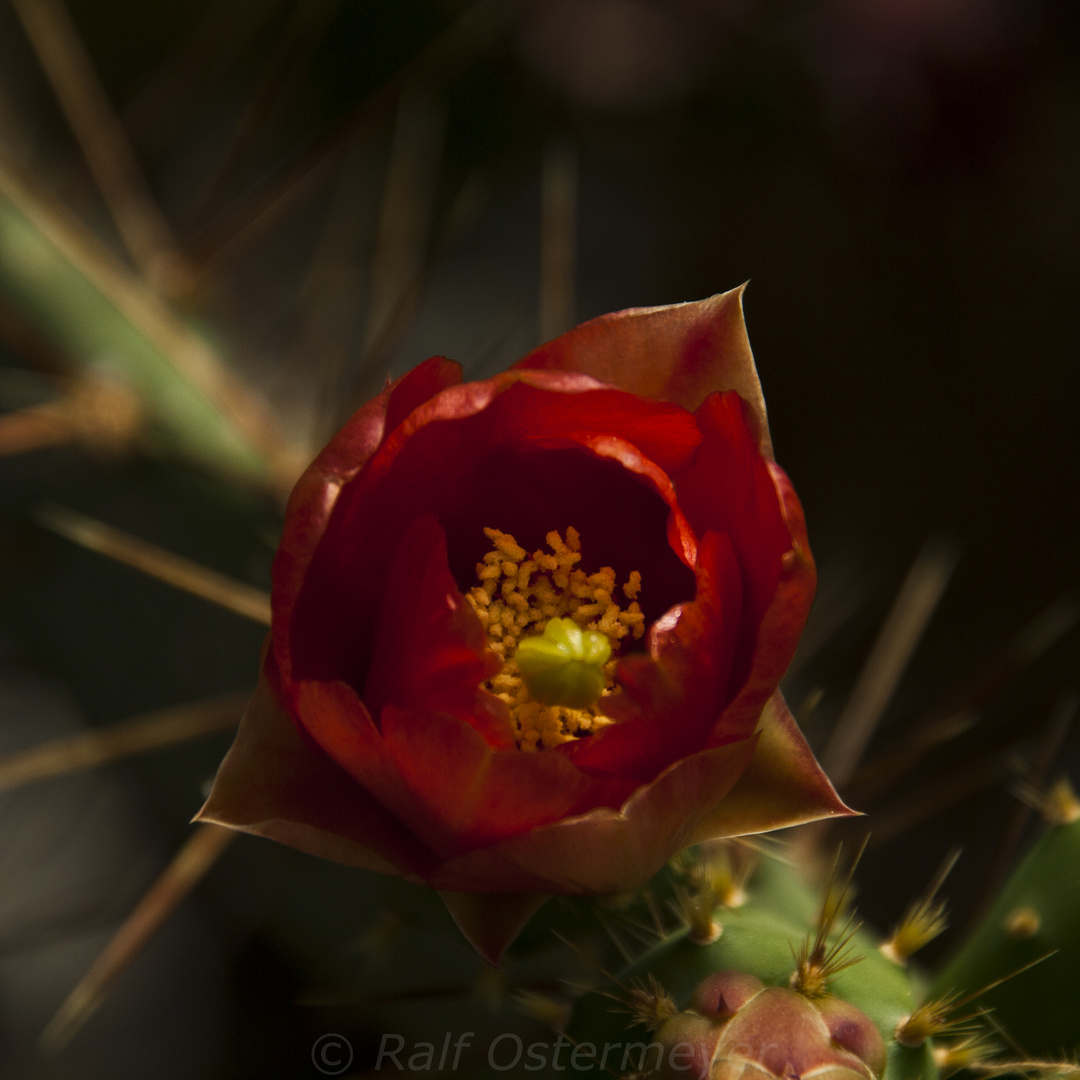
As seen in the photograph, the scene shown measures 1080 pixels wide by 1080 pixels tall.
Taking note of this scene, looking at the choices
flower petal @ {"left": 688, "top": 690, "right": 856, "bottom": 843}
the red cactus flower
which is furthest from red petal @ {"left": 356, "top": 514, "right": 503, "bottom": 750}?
flower petal @ {"left": 688, "top": 690, "right": 856, "bottom": 843}

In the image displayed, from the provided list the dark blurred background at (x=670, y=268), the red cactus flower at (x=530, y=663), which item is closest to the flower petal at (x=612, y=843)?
the red cactus flower at (x=530, y=663)

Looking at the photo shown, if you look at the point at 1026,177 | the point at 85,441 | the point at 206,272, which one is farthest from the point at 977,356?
the point at 85,441

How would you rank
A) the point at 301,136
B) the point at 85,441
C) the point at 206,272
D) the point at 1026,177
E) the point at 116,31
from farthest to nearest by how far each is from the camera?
the point at 1026,177 → the point at 301,136 → the point at 116,31 → the point at 206,272 → the point at 85,441

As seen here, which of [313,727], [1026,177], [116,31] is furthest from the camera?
[1026,177]

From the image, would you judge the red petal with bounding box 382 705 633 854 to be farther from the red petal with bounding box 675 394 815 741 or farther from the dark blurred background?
the dark blurred background

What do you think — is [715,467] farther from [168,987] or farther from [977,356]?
[977,356]

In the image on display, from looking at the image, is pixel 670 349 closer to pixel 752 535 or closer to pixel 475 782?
pixel 752 535

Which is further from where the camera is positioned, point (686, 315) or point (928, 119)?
point (928, 119)
